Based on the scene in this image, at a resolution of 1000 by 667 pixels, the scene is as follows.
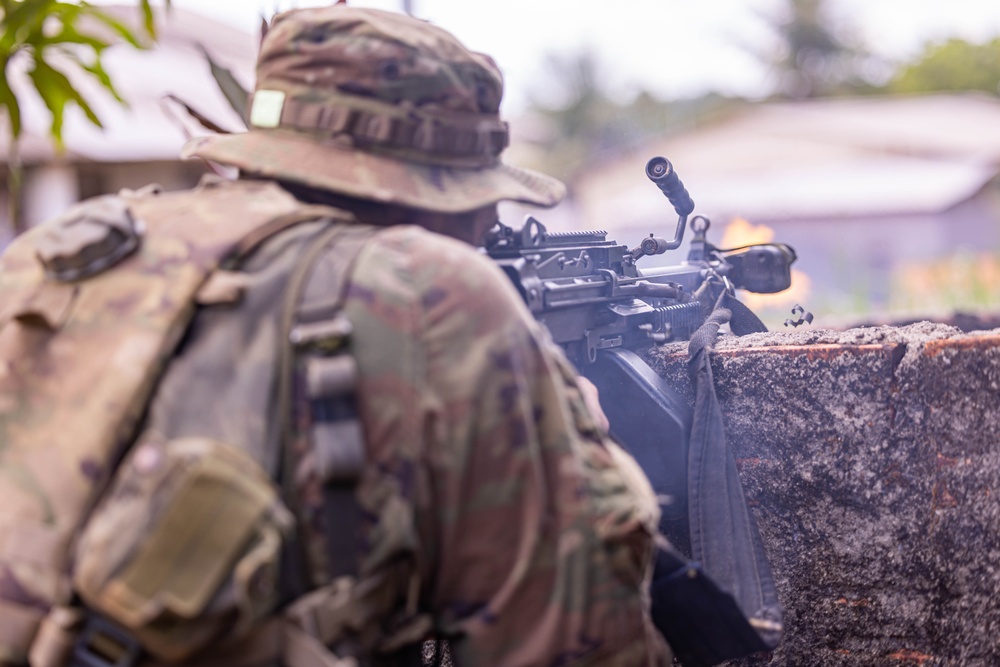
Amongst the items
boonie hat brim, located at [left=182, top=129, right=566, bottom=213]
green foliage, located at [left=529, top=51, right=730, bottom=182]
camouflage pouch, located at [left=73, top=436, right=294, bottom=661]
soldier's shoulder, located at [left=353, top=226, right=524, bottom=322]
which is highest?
boonie hat brim, located at [left=182, top=129, right=566, bottom=213]

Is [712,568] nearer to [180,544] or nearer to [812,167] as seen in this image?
[180,544]

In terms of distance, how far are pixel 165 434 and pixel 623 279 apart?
67.6 inches

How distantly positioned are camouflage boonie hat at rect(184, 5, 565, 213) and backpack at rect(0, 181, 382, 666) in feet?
0.67

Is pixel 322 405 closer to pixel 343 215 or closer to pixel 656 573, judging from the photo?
pixel 343 215

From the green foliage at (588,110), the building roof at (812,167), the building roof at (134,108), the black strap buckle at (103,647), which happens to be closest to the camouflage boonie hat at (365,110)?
the black strap buckle at (103,647)

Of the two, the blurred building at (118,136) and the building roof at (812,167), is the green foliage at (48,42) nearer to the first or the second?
the blurred building at (118,136)

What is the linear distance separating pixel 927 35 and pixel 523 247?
52.7 m

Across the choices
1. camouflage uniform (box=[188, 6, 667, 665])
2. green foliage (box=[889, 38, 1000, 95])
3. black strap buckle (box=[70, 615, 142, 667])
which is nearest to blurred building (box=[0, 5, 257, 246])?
camouflage uniform (box=[188, 6, 667, 665])

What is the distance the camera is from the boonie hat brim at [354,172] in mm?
1986

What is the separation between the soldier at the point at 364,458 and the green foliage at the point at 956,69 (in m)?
48.3

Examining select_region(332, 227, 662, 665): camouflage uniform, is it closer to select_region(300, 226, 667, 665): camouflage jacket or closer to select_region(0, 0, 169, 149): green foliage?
select_region(300, 226, 667, 665): camouflage jacket

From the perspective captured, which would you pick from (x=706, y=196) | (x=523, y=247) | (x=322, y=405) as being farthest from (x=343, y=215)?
(x=706, y=196)

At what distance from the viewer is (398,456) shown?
1.69 metres

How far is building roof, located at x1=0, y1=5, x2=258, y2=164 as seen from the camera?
1353 cm
